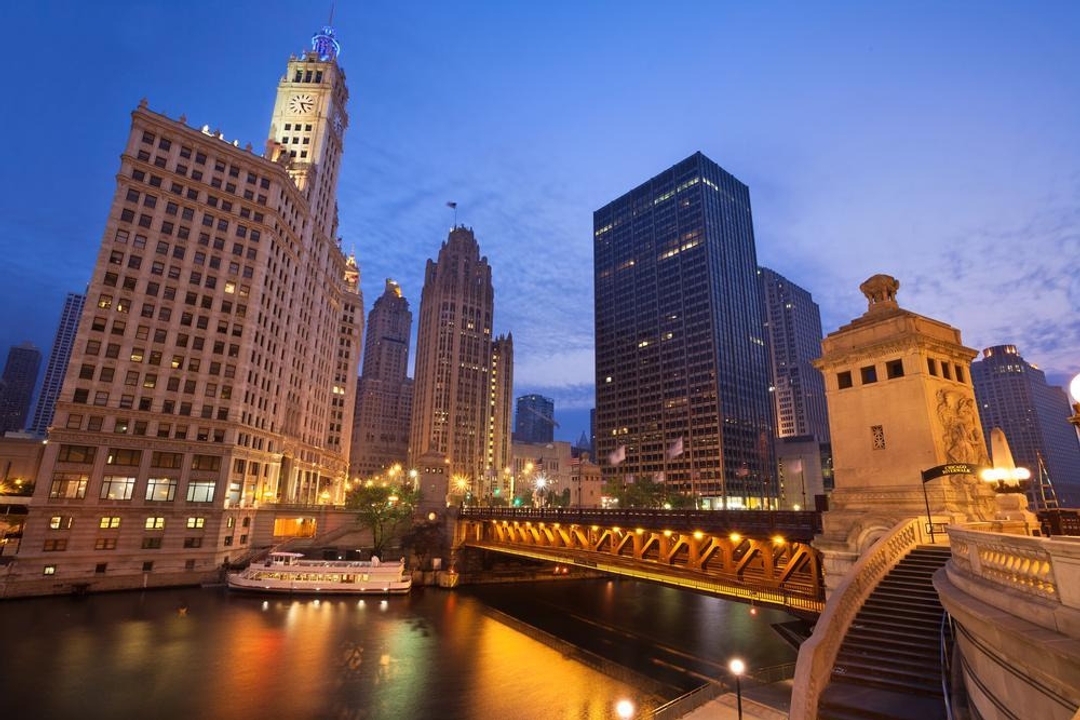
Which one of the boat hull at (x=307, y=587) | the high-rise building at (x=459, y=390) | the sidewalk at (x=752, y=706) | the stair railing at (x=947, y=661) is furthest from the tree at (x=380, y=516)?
the high-rise building at (x=459, y=390)

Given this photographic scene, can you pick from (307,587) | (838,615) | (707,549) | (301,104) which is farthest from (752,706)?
(301,104)

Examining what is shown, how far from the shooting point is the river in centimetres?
2805

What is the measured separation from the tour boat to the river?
2.52 metres

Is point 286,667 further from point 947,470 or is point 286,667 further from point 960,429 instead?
point 960,429

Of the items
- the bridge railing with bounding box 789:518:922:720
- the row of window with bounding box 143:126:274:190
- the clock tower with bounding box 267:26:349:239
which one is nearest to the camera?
the bridge railing with bounding box 789:518:922:720

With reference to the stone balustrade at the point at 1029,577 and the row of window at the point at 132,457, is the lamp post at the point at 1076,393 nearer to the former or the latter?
the stone balustrade at the point at 1029,577

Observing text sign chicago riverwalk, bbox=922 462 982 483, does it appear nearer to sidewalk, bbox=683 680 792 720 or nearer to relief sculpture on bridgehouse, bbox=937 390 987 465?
relief sculpture on bridgehouse, bbox=937 390 987 465

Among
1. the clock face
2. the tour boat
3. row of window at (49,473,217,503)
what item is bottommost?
the tour boat

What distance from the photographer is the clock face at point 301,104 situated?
3976 inches

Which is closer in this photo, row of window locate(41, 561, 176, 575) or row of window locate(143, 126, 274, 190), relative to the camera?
row of window locate(41, 561, 176, 575)

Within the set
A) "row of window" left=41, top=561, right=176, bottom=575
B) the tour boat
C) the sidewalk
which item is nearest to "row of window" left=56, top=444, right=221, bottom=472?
"row of window" left=41, top=561, right=176, bottom=575

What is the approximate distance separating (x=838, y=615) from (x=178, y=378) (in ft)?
234

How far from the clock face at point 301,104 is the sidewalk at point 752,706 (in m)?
114

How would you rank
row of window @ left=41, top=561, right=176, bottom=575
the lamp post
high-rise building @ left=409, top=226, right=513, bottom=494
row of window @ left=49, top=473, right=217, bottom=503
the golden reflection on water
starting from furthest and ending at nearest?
high-rise building @ left=409, top=226, right=513, bottom=494 < row of window @ left=49, top=473, right=217, bottom=503 < row of window @ left=41, top=561, right=176, bottom=575 < the golden reflection on water < the lamp post
